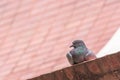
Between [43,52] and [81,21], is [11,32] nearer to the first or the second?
[43,52]

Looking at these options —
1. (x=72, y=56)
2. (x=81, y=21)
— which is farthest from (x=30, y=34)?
(x=72, y=56)

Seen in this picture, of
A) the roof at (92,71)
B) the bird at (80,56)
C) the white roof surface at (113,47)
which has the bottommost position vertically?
the roof at (92,71)

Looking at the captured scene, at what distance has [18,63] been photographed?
304cm

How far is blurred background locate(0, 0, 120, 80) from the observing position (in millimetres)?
3049

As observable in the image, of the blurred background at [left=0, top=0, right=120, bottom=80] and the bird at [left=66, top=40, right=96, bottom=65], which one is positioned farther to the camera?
the blurred background at [left=0, top=0, right=120, bottom=80]

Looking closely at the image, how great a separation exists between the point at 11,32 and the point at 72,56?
6.84 feet

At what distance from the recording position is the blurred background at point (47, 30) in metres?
3.05

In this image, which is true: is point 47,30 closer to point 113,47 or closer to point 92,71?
point 113,47

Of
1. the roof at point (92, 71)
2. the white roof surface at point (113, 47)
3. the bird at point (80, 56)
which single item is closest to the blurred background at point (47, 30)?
the white roof surface at point (113, 47)

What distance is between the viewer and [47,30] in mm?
3113

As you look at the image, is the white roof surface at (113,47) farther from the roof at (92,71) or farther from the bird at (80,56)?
the roof at (92,71)

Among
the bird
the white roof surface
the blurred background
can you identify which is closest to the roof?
the bird

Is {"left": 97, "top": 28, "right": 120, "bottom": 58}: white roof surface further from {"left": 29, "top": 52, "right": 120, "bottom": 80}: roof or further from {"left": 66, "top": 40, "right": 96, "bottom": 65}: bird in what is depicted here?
{"left": 29, "top": 52, "right": 120, "bottom": 80}: roof

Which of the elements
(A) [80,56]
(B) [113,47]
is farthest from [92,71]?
(B) [113,47]
